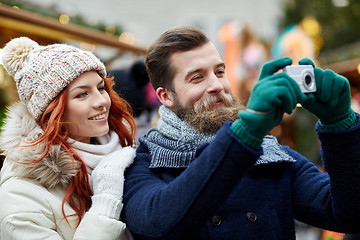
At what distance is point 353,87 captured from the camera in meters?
6.16

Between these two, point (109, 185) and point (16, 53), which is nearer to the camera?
point (109, 185)

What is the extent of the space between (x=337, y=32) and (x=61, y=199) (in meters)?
10.9

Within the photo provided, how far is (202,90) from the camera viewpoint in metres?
1.86

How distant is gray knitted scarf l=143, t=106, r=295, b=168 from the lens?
1.69 meters

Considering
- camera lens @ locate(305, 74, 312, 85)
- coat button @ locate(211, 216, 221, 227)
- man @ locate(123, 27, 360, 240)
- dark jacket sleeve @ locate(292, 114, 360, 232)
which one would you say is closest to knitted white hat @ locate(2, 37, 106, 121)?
man @ locate(123, 27, 360, 240)

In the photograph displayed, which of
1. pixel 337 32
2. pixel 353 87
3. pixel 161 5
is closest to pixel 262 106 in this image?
pixel 353 87

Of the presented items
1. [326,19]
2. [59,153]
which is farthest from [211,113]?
[326,19]

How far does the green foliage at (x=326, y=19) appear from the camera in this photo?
386 inches

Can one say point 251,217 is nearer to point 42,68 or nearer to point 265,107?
point 265,107

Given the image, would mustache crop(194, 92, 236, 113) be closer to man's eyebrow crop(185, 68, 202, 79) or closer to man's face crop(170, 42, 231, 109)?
man's face crop(170, 42, 231, 109)

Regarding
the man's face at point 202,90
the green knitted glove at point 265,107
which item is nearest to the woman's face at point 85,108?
the man's face at point 202,90

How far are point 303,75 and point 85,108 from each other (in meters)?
1.15

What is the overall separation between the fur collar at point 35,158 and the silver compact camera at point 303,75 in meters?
1.16

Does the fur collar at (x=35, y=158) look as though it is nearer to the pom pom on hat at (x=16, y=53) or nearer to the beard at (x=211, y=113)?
the pom pom on hat at (x=16, y=53)
